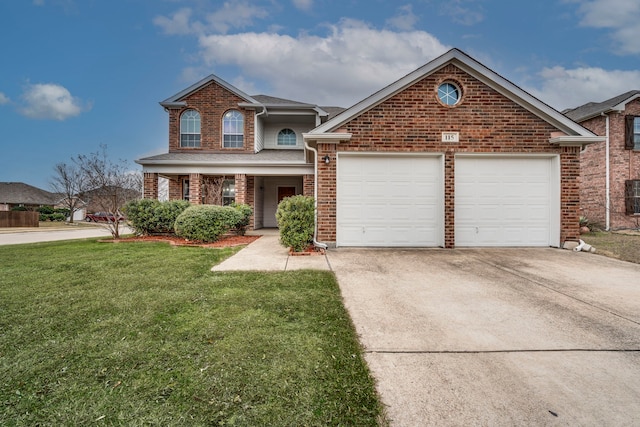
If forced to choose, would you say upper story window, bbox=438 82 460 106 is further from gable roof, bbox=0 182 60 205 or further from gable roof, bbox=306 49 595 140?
gable roof, bbox=0 182 60 205

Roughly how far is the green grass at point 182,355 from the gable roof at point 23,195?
1890 inches

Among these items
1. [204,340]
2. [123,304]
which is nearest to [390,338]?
[204,340]

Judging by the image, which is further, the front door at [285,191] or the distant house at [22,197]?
the distant house at [22,197]

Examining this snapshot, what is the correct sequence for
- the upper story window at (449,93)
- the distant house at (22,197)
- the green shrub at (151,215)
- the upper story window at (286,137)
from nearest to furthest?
the upper story window at (449,93) → the green shrub at (151,215) → the upper story window at (286,137) → the distant house at (22,197)

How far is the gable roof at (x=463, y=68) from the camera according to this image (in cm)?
725

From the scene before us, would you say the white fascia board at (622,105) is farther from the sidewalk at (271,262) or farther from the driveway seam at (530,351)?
the driveway seam at (530,351)

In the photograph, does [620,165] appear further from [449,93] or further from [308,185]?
[308,185]

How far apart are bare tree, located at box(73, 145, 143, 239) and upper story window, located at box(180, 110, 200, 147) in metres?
3.55

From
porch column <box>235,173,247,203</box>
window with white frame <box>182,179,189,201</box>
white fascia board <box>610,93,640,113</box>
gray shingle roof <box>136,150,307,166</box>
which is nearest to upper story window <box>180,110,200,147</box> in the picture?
gray shingle roof <box>136,150,307,166</box>

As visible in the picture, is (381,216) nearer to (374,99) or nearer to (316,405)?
(374,99)

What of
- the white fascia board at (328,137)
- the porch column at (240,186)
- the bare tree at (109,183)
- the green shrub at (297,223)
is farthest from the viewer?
the porch column at (240,186)

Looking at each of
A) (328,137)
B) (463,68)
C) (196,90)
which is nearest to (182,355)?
(328,137)

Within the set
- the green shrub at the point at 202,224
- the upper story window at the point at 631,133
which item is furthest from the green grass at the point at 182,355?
the upper story window at the point at 631,133

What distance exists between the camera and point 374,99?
7254 millimetres
